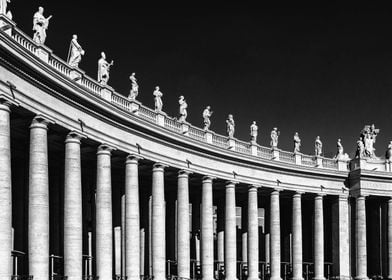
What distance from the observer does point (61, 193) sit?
83.9 metres

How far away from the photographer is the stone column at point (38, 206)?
203 ft

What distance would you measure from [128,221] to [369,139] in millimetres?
63411

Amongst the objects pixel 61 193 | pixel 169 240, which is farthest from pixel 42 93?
pixel 169 240

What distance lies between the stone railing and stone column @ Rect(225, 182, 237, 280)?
7.47 meters

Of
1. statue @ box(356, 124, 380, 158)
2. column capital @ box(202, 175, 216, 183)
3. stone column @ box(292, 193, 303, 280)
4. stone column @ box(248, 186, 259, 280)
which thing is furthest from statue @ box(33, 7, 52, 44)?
statue @ box(356, 124, 380, 158)

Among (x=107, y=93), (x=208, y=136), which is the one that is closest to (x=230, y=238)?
(x=208, y=136)

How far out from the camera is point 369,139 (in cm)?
13238

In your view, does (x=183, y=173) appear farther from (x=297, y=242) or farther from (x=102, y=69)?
(x=297, y=242)

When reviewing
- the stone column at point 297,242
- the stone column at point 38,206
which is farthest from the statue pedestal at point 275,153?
the stone column at point 38,206

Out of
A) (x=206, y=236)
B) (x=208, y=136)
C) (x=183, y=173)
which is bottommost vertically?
(x=206, y=236)

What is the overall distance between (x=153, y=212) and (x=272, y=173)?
32.6 meters

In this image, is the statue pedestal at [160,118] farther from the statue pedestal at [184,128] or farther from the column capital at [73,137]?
the column capital at [73,137]

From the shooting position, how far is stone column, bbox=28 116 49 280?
6178 cm

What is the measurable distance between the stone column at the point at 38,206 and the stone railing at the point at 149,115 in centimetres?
627
